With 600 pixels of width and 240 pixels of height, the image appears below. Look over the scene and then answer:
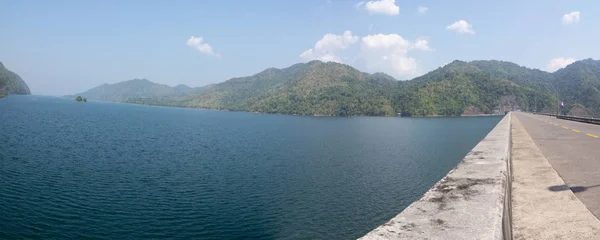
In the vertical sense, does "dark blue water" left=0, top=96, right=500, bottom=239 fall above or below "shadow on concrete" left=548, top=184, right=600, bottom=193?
below

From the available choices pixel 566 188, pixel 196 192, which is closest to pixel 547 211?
pixel 566 188

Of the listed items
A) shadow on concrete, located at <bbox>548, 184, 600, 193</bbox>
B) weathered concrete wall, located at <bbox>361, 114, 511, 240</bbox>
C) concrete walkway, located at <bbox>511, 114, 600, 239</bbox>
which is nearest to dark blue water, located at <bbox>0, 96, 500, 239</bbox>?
concrete walkway, located at <bbox>511, 114, 600, 239</bbox>

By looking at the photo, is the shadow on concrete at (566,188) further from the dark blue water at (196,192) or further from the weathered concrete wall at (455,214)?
the dark blue water at (196,192)

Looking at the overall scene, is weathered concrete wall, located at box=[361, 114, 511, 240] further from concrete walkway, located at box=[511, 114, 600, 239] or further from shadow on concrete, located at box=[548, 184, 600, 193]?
shadow on concrete, located at box=[548, 184, 600, 193]

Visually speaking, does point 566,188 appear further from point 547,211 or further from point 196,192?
point 196,192

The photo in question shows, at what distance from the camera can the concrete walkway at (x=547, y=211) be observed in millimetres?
4816

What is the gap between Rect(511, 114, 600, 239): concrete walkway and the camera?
482cm

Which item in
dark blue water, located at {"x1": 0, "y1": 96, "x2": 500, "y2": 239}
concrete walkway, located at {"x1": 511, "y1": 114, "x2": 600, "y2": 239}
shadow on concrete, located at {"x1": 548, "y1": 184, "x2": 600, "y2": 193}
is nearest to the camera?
concrete walkway, located at {"x1": 511, "y1": 114, "x2": 600, "y2": 239}

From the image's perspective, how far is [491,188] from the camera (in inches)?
193

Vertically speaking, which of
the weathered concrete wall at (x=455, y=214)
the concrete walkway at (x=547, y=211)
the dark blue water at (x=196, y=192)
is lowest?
the dark blue water at (x=196, y=192)

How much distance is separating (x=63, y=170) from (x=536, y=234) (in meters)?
33.2

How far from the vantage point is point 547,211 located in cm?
585

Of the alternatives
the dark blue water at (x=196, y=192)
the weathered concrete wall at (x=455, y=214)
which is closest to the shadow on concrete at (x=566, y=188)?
the weathered concrete wall at (x=455, y=214)

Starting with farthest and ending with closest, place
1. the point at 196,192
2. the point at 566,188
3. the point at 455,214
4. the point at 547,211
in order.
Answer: the point at 196,192 < the point at 566,188 < the point at 547,211 < the point at 455,214
